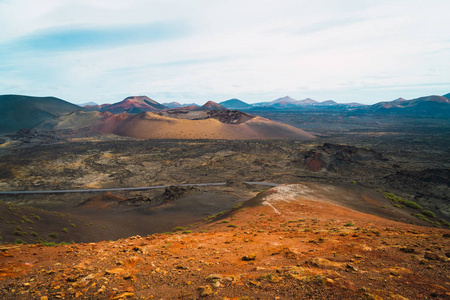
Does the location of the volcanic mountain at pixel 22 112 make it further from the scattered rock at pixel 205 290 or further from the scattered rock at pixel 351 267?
the scattered rock at pixel 351 267


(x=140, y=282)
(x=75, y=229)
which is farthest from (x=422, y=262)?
(x=75, y=229)

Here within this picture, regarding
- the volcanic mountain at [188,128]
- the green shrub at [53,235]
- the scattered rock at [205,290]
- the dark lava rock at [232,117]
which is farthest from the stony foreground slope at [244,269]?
the dark lava rock at [232,117]

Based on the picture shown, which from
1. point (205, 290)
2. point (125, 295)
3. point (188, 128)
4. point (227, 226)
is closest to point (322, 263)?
point (205, 290)

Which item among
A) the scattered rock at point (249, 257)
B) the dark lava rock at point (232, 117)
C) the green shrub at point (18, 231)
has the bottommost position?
the green shrub at point (18, 231)

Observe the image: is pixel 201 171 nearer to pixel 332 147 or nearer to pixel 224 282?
pixel 332 147

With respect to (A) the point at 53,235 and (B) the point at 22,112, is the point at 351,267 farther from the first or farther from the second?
(B) the point at 22,112

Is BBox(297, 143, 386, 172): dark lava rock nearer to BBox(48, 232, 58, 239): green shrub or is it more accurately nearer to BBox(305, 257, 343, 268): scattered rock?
BBox(305, 257, 343, 268): scattered rock
